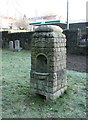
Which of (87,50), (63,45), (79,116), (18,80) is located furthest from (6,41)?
(79,116)

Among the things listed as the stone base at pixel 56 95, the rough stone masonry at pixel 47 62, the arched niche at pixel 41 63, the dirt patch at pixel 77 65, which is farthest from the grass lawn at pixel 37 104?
the dirt patch at pixel 77 65

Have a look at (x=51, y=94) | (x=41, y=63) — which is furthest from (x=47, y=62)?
(x=51, y=94)

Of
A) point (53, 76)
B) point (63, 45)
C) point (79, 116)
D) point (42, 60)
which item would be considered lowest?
point (79, 116)

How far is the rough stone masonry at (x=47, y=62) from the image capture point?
12.0ft

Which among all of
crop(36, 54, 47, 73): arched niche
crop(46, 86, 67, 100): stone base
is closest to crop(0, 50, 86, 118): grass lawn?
crop(46, 86, 67, 100): stone base

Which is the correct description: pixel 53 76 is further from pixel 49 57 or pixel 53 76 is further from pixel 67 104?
pixel 67 104

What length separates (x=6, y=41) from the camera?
15.3 metres

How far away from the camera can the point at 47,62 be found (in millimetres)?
3725

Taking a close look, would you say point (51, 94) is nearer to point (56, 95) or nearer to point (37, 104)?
point (56, 95)

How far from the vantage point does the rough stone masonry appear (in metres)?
3.67

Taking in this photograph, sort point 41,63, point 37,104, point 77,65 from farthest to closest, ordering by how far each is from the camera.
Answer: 1. point 77,65
2. point 41,63
3. point 37,104

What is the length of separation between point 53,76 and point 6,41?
40.3 ft

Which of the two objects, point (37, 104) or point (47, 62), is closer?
point (37, 104)

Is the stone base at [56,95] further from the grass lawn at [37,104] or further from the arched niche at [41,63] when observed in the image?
the arched niche at [41,63]
